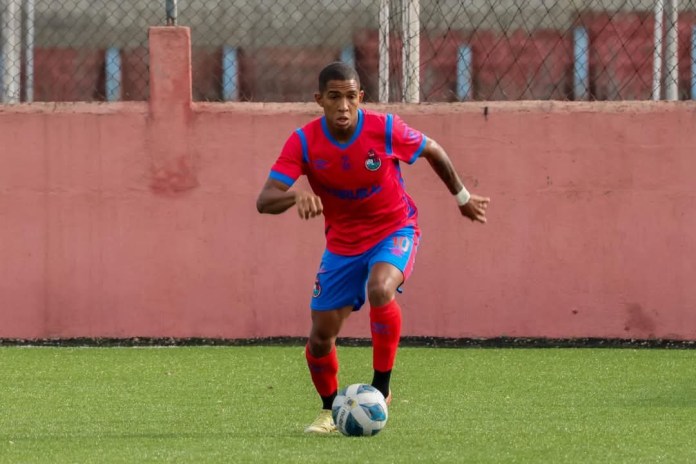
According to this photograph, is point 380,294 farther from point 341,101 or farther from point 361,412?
point 341,101

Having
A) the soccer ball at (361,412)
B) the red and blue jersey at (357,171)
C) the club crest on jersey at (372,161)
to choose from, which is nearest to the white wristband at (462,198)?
the red and blue jersey at (357,171)

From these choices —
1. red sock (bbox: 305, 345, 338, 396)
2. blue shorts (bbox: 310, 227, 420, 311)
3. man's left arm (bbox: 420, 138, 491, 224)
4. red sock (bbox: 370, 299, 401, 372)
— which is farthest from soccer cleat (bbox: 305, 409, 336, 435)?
man's left arm (bbox: 420, 138, 491, 224)

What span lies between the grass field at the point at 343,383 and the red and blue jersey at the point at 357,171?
38.6 inches

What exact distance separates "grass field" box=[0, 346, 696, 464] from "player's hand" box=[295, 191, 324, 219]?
102cm

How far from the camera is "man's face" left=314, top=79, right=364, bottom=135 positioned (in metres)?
7.32

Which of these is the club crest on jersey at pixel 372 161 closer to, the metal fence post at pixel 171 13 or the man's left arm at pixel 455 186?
the man's left arm at pixel 455 186

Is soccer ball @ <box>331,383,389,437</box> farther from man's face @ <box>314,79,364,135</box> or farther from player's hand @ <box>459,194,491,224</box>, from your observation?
man's face @ <box>314,79,364,135</box>

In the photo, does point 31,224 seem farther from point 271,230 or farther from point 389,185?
point 389,185

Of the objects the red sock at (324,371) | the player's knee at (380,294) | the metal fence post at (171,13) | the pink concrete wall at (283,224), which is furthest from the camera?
the metal fence post at (171,13)

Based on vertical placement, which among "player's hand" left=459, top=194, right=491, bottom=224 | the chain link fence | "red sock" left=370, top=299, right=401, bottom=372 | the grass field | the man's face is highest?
the chain link fence

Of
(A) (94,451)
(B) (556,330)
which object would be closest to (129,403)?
(A) (94,451)

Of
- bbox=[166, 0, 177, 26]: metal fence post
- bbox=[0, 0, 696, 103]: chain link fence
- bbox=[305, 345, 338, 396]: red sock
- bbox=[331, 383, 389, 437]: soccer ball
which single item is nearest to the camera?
bbox=[331, 383, 389, 437]: soccer ball

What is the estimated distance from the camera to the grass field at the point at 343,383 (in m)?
6.60

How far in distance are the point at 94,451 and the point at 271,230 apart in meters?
5.45
